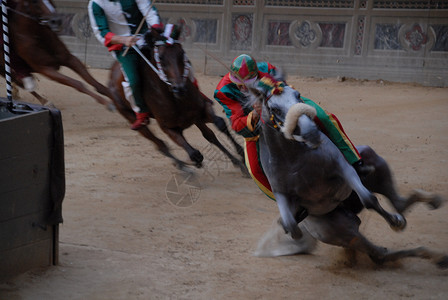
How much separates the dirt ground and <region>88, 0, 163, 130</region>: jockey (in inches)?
43.0

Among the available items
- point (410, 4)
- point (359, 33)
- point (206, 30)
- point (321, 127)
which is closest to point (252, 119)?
point (321, 127)

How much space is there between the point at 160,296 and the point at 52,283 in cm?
78

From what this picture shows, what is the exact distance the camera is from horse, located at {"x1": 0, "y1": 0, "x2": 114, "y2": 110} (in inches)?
292

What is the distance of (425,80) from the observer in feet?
46.1

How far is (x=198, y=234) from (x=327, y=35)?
1023 cm

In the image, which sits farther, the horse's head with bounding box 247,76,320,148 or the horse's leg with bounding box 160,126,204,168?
the horse's leg with bounding box 160,126,204,168

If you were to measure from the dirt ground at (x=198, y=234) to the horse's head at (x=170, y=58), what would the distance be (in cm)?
127

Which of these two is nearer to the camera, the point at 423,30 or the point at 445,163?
the point at 445,163

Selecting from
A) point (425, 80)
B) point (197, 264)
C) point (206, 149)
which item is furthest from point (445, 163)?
point (425, 80)

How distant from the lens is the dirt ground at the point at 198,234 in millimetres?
4223

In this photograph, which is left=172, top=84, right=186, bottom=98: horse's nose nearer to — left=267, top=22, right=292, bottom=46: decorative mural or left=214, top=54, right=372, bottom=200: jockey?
left=214, top=54, right=372, bottom=200: jockey

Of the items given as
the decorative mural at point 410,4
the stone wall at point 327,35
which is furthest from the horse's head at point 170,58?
the decorative mural at point 410,4

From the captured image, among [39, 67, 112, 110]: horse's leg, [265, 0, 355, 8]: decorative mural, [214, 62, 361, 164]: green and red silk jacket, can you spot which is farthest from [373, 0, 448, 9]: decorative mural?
[214, 62, 361, 164]: green and red silk jacket

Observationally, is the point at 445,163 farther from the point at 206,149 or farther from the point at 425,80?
the point at 425,80
